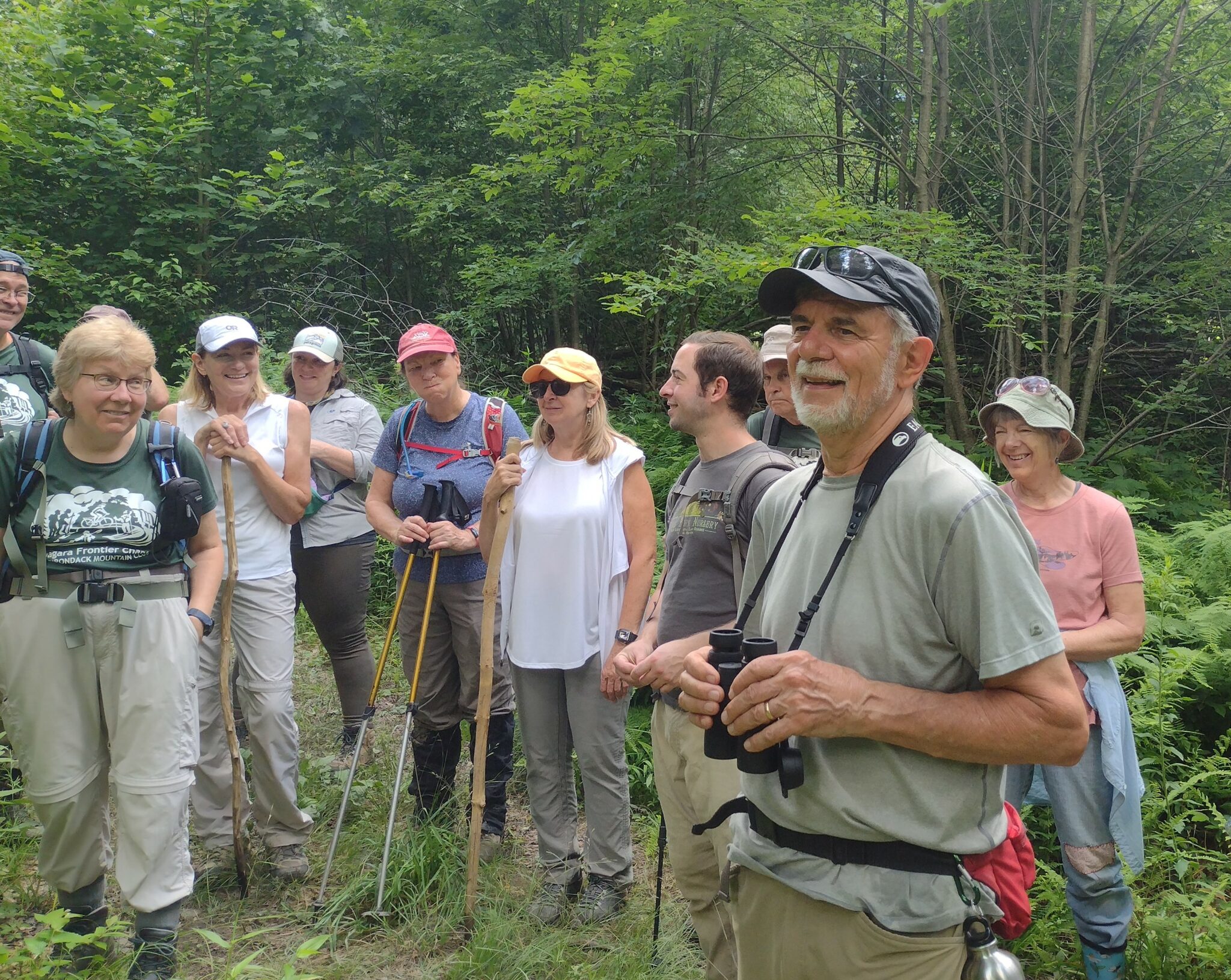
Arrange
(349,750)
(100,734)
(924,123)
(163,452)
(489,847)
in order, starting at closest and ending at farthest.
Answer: (100,734) < (163,452) < (489,847) < (349,750) < (924,123)

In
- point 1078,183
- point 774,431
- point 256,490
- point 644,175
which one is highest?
point 644,175

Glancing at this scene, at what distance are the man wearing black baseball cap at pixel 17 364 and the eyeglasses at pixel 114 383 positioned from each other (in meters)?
1.37

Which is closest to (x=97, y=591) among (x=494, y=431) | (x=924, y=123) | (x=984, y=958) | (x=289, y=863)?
(x=289, y=863)

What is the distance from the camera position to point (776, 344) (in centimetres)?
361

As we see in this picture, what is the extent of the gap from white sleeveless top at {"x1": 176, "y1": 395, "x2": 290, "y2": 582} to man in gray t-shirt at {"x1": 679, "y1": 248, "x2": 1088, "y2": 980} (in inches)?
114

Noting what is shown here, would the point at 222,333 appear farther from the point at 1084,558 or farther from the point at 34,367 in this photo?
the point at 1084,558

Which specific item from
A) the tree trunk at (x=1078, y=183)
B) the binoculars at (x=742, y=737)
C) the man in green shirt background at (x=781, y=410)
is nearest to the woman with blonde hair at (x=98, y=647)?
the man in green shirt background at (x=781, y=410)

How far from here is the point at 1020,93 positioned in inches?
338

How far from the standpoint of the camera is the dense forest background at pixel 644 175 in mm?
7992

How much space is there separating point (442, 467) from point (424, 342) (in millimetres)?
587

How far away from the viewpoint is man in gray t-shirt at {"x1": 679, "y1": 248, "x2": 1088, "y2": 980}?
5.20 feet

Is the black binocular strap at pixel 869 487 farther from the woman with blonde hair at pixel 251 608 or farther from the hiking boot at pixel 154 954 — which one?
the woman with blonde hair at pixel 251 608

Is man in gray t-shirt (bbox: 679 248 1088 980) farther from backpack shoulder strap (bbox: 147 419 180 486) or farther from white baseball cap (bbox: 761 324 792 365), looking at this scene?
backpack shoulder strap (bbox: 147 419 180 486)

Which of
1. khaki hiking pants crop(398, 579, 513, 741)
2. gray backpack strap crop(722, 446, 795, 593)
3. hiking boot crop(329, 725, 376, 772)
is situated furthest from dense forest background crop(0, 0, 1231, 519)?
gray backpack strap crop(722, 446, 795, 593)
